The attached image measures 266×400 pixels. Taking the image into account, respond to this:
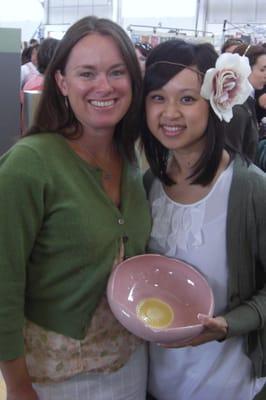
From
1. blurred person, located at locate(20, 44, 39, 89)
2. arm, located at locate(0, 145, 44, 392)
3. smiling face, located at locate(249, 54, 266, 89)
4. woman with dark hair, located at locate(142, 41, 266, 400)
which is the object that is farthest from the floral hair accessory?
blurred person, located at locate(20, 44, 39, 89)

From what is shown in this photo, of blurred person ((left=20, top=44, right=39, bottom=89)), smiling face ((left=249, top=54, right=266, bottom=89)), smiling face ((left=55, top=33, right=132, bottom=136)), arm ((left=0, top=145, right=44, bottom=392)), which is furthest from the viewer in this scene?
blurred person ((left=20, top=44, right=39, bottom=89))

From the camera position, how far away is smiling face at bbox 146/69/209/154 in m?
1.14

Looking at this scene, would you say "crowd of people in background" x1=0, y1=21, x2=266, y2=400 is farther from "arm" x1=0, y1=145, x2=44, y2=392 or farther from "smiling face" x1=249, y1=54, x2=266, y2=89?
"smiling face" x1=249, y1=54, x2=266, y2=89

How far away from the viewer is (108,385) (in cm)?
120

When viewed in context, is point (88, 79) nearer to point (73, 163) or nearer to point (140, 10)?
→ point (73, 163)

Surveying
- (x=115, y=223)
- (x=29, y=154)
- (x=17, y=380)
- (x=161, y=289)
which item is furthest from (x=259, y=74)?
(x=17, y=380)

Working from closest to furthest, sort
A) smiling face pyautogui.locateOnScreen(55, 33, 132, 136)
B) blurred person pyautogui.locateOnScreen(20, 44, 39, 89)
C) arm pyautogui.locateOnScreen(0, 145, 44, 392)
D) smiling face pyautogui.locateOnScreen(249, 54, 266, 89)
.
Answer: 1. arm pyautogui.locateOnScreen(0, 145, 44, 392)
2. smiling face pyautogui.locateOnScreen(55, 33, 132, 136)
3. smiling face pyautogui.locateOnScreen(249, 54, 266, 89)
4. blurred person pyautogui.locateOnScreen(20, 44, 39, 89)

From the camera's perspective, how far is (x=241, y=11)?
11.1 m

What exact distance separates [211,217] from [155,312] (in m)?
0.28

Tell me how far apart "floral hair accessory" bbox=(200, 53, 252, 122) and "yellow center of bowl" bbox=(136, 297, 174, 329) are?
495 millimetres

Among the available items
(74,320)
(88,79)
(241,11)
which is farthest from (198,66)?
(241,11)

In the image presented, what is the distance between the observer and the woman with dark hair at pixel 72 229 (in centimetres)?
102

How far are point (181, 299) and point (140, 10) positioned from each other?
11457 millimetres

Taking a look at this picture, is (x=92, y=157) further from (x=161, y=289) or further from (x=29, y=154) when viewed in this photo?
(x=161, y=289)
